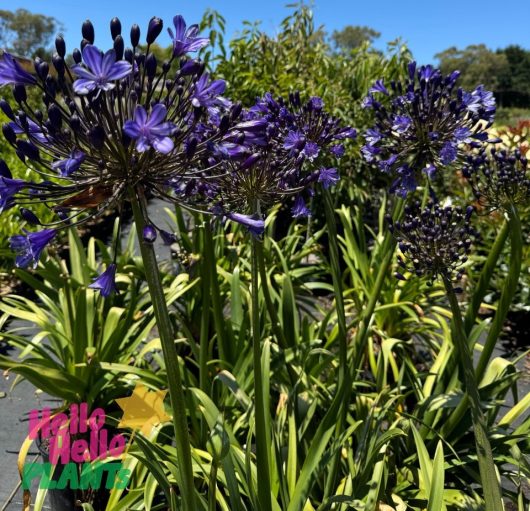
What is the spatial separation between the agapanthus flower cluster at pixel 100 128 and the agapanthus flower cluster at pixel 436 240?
0.88m

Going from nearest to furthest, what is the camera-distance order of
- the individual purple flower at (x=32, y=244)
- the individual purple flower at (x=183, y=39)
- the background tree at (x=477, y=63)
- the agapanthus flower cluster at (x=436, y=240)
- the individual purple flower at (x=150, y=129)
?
the individual purple flower at (x=150, y=129) < the individual purple flower at (x=32, y=244) < the individual purple flower at (x=183, y=39) < the agapanthus flower cluster at (x=436, y=240) < the background tree at (x=477, y=63)

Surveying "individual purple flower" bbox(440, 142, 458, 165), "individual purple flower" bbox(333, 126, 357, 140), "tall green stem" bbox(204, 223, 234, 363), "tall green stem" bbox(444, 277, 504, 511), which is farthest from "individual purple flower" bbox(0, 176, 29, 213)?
"individual purple flower" bbox(440, 142, 458, 165)

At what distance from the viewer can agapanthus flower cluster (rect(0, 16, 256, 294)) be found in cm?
119

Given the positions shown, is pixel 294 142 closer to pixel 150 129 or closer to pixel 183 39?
pixel 183 39

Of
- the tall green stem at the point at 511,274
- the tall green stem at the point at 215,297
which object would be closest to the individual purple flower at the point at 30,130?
the tall green stem at the point at 215,297

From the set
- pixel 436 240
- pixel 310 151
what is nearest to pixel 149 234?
pixel 310 151

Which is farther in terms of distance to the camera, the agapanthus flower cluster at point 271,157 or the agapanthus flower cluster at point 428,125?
the agapanthus flower cluster at point 428,125

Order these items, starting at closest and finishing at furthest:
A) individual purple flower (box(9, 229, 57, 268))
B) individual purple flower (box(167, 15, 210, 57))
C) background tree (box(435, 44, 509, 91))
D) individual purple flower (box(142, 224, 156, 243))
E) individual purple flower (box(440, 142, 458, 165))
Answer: individual purple flower (box(142, 224, 156, 243))
individual purple flower (box(9, 229, 57, 268))
individual purple flower (box(167, 15, 210, 57))
individual purple flower (box(440, 142, 458, 165))
background tree (box(435, 44, 509, 91))

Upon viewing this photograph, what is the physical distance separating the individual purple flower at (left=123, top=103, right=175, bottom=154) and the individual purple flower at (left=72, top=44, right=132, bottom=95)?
0.37ft

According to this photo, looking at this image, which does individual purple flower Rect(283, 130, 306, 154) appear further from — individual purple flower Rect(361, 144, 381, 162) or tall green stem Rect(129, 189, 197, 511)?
tall green stem Rect(129, 189, 197, 511)

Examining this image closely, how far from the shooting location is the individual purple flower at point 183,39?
1463mm

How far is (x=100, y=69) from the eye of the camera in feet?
3.90

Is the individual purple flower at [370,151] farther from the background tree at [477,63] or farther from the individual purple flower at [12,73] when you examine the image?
the background tree at [477,63]

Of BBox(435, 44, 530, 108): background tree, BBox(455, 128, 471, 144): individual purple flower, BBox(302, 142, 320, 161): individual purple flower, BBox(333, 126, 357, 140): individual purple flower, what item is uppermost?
BBox(435, 44, 530, 108): background tree
